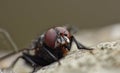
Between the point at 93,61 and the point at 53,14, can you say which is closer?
the point at 93,61

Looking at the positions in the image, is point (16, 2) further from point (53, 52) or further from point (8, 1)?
point (53, 52)

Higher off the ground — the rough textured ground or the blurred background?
the rough textured ground

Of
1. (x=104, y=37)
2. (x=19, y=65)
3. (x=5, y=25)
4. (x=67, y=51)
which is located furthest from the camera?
(x=5, y=25)

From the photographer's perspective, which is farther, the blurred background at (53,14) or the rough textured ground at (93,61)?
the blurred background at (53,14)

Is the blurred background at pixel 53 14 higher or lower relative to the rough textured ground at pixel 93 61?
lower

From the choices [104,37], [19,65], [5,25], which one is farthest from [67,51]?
[5,25]

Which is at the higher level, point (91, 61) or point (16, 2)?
point (91, 61)

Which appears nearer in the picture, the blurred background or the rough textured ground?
the rough textured ground

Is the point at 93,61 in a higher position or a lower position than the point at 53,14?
higher
